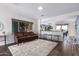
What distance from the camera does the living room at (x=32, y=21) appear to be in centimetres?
183

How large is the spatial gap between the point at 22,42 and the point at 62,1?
5.81 feet

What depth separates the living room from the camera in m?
1.83

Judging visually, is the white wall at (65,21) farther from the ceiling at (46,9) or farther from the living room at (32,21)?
the ceiling at (46,9)

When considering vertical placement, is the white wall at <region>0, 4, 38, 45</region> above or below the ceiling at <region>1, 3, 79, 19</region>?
below

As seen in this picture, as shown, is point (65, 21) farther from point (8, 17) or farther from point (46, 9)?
point (8, 17)

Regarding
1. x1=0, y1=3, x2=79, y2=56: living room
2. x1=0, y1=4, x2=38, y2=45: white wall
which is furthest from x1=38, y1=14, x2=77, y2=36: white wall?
x1=0, y1=4, x2=38, y2=45: white wall

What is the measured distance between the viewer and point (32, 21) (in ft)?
7.09

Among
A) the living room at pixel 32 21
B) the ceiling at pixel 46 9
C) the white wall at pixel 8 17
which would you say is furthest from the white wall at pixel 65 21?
the white wall at pixel 8 17

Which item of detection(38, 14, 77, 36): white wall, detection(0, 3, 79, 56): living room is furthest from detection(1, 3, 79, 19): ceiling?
detection(38, 14, 77, 36): white wall

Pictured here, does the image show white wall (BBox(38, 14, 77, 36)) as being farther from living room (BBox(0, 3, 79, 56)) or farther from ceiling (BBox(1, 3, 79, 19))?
ceiling (BBox(1, 3, 79, 19))

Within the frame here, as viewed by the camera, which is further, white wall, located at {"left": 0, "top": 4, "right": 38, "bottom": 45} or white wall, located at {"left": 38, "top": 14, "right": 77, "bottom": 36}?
white wall, located at {"left": 38, "top": 14, "right": 77, "bottom": 36}

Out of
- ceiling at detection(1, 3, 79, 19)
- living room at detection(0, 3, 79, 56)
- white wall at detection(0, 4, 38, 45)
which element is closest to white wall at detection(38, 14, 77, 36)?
living room at detection(0, 3, 79, 56)

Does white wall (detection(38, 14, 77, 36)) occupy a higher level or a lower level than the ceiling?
lower

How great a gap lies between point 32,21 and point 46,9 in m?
0.58
